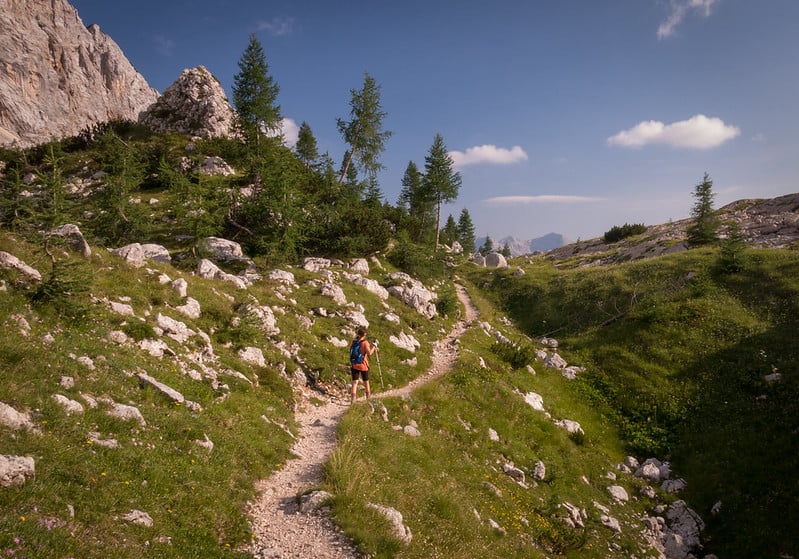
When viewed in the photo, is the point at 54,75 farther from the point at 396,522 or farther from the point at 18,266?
the point at 396,522

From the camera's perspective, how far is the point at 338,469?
943cm

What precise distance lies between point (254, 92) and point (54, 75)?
132m

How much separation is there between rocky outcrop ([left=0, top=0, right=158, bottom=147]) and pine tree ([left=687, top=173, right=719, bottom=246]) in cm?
11906

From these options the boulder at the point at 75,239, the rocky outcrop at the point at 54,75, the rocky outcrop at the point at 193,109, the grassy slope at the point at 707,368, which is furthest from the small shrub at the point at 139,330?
the rocky outcrop at the point at 54,75

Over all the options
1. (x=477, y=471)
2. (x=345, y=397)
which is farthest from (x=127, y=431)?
(x=477, y=471)

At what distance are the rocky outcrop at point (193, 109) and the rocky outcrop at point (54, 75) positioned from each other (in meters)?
49.9

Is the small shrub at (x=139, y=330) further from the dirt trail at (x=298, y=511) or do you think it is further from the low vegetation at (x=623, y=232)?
the low vegetation at (x=623, y=232)

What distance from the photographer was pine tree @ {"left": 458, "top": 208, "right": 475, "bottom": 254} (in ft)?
299

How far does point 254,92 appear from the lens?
130 ft

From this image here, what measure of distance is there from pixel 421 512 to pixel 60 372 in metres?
9.20

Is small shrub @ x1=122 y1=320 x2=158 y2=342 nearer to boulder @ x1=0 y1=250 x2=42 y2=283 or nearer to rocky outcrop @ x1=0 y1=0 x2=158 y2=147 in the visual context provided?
boulder @ x1=0 y1=250 x2=42 y2=283

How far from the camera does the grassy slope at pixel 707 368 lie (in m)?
14.8

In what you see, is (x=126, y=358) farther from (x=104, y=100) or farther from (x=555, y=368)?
(x=104, y=100)

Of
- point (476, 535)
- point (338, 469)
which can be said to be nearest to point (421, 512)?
point (476, 535)
